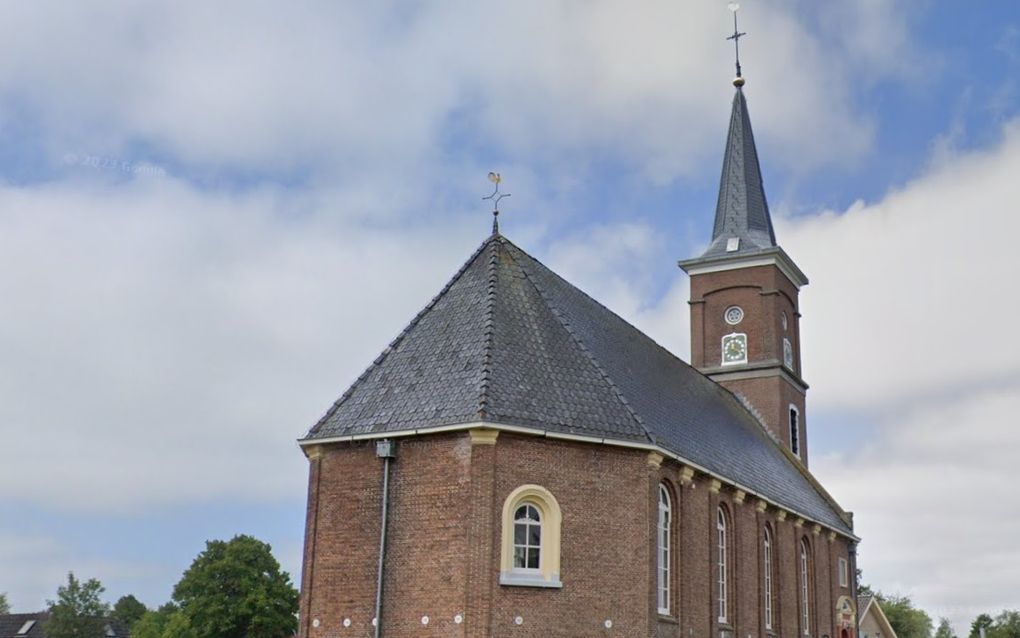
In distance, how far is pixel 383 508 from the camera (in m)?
22.0

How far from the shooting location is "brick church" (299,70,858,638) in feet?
68.7

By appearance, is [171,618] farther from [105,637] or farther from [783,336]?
[783,336]

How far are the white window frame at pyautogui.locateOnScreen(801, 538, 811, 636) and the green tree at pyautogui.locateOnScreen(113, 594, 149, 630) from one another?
75.6 meters

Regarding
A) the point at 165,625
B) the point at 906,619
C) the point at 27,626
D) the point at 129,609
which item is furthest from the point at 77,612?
the point at 906,619

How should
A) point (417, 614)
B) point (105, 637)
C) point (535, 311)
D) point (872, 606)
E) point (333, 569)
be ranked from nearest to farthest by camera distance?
1. point (417, 614)
2. point (333, 569)
3. point (535, 311)
4. point (872, 606)
5. point (105, 637)

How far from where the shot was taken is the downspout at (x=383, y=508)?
841 inches

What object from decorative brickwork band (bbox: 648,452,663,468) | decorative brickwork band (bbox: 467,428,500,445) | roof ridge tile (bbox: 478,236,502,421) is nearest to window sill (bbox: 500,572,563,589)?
decorative brickwork band (bbox: 467,428,500,445)

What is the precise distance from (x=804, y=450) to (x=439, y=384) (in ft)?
81.5

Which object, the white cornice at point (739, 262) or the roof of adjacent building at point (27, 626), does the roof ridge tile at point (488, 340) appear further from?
the roof of adjacent building at point (27, 626)

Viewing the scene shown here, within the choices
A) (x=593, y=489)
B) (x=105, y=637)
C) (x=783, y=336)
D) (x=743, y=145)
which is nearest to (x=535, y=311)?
(x=593, y=489)

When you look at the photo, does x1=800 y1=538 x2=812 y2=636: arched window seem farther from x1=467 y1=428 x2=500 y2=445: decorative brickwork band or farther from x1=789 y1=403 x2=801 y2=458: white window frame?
x1=467 y1=428 x2=500 y2=445: decorative brickwork band

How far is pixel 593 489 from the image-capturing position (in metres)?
22.0

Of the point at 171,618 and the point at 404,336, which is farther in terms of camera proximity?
the point at 171,618

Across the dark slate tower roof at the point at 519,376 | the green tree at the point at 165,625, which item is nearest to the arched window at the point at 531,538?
the dark slate tower roof at the point at 519,376
